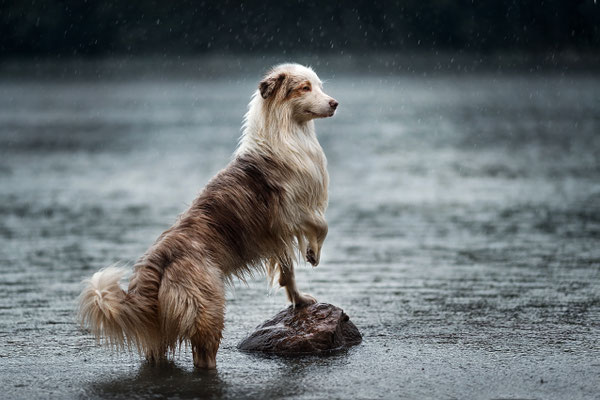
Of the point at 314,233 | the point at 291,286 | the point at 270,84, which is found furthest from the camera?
the point at 291,286

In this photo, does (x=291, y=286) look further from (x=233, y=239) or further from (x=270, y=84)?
(x=270, y=84)

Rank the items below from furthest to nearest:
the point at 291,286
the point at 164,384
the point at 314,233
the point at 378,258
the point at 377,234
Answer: the point at 377,234
the point at 378,258
the point at 291,286
the point at 314,233
the point at 164,384

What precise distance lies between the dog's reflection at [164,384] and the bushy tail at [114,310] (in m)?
0.29

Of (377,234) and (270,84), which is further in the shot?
(377,234)

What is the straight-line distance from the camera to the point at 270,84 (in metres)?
7.68

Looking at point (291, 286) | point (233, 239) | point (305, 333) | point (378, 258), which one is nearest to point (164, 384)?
point (233, 239)

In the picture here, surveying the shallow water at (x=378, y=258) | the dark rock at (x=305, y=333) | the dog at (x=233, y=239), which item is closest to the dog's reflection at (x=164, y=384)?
the shallow water at (x=378, y=258)

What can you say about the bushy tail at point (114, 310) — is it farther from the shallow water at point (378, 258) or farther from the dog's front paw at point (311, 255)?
the dog's front paw at point (311, 255)

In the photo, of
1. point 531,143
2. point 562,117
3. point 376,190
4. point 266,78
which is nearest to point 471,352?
point 266,78

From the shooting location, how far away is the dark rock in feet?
25.6

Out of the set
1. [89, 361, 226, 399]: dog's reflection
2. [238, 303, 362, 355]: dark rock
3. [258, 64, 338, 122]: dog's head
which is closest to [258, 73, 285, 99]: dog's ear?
[258, 64, 338, 122]: dog's head

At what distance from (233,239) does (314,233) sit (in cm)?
72

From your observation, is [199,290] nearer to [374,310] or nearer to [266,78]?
[266,78]

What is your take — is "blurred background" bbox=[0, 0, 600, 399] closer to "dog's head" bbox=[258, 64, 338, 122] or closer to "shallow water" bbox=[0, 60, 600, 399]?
"shallow water" bbox=[0, 60, 600, 399]
